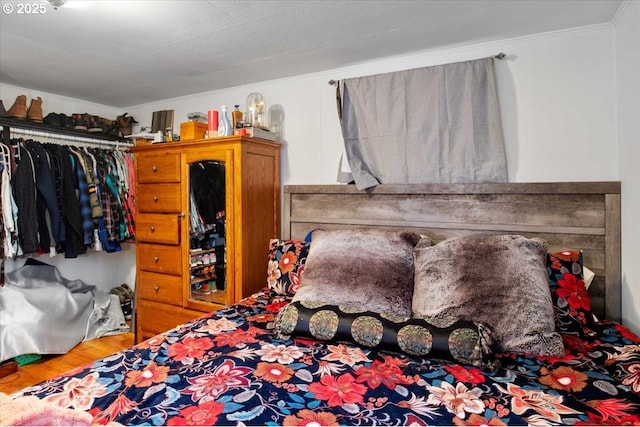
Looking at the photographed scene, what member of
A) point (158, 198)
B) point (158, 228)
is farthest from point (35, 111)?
point (158, 228)

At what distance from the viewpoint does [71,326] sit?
3035mm

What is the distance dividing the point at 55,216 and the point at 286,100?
6.65 ft

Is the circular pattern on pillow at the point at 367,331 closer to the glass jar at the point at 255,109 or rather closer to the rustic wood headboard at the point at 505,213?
the rustic wood headboard at the point at 505,213

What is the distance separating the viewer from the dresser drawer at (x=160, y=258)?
2637 millimetres

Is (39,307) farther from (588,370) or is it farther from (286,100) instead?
(588,370)

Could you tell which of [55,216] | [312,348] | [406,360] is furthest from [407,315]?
[55,216]

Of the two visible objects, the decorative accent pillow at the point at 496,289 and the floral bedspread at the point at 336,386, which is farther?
the decorative accent pillow at the point at 496,289

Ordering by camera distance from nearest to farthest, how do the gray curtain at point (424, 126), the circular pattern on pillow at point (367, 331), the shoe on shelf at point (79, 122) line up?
the circular pattern on pillow at point (367, 331), the gray curtain at point (424, 126), the shoe on shelf at point (79, 122)

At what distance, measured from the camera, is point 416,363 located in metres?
1.30

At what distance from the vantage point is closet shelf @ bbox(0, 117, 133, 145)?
113 inches

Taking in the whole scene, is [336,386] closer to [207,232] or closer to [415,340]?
[415,340]

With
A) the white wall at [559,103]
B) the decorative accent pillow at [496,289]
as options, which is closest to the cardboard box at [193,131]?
the white wall at [559,103]

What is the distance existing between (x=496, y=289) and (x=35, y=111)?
3580mm

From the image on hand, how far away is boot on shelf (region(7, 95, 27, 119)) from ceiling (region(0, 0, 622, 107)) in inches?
8.4
